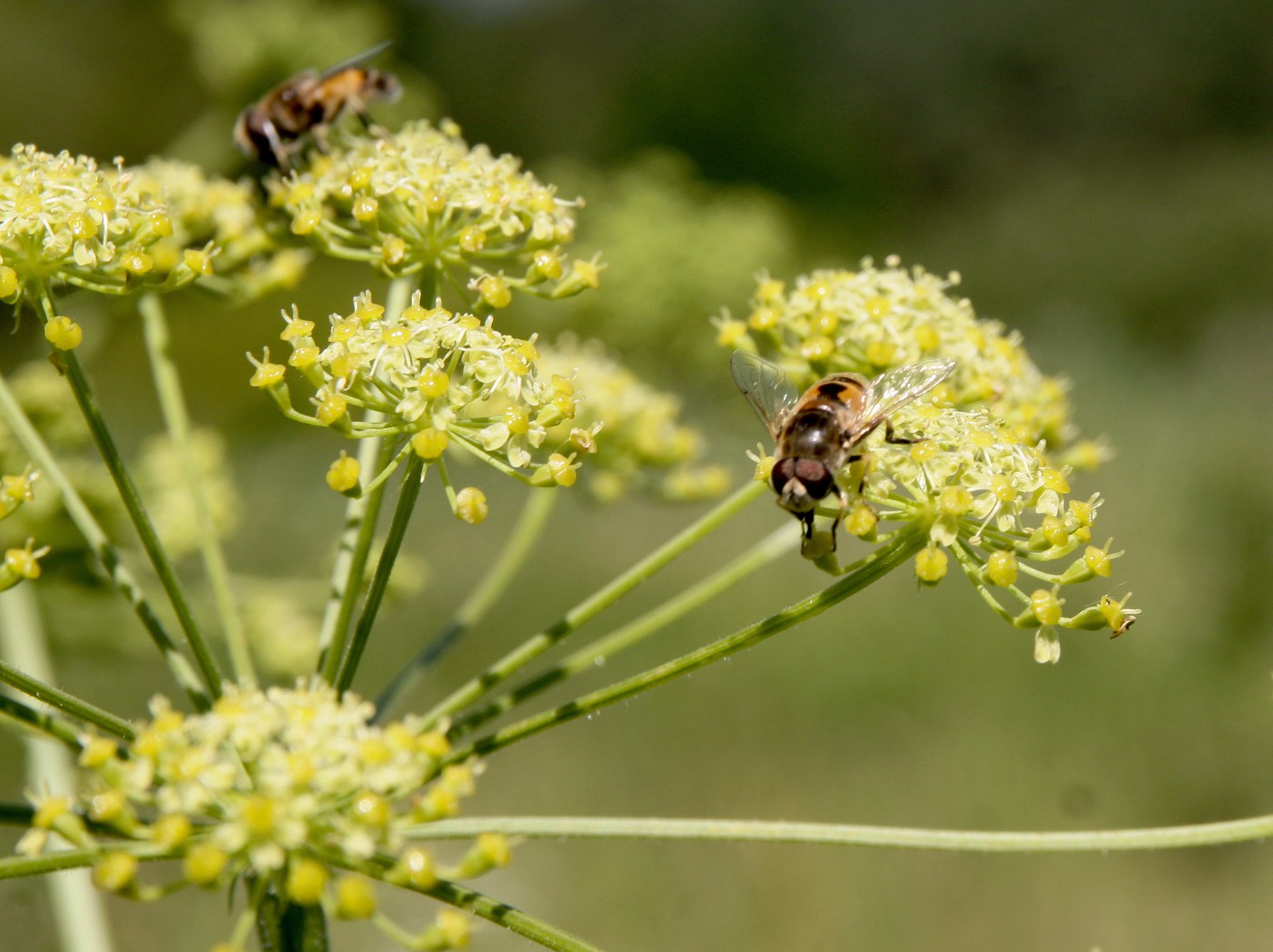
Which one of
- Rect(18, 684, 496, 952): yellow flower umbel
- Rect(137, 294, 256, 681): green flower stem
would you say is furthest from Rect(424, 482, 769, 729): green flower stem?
Rect(18, 684, 496, 952): yellow flower umbel

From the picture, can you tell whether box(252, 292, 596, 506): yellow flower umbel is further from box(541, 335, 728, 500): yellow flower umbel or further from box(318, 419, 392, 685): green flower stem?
box(541, 335, 728, 500): yellow flower umbel

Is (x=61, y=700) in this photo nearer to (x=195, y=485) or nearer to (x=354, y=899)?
(x=354, y=899)

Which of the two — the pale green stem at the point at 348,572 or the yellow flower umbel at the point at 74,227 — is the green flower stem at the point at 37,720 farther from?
the yellow flower umbel at the point at 74,227

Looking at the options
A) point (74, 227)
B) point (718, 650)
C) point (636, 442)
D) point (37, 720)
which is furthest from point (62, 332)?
point (636, 442)

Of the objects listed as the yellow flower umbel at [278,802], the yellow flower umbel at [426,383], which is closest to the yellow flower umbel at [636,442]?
the yellow flower umbel at [426,383]

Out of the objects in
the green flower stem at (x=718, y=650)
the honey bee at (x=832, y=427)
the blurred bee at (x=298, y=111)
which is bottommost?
the green flower stem at (x=718, y=650)

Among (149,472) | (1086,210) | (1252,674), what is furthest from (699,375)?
(1086,210)
